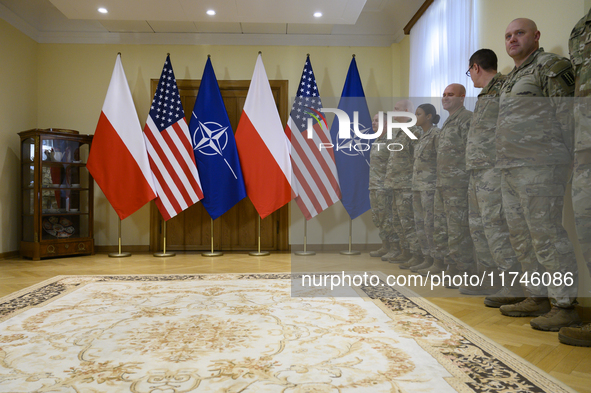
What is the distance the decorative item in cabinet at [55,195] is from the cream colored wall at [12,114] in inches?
Result: 5.7

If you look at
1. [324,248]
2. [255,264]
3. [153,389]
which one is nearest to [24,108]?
[255,264]

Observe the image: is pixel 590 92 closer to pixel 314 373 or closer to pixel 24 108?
pixel 314 373

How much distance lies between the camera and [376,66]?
543 centimetres

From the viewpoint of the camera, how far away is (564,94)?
6.27 ft

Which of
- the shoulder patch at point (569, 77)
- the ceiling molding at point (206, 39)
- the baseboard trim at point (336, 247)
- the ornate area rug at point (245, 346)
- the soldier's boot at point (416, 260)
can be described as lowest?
the baseboard trim at point (336, 247)

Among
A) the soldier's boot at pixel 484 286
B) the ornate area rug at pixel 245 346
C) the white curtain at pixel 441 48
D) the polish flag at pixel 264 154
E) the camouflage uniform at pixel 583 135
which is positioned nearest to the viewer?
the ornate area rug at pixel 245 346

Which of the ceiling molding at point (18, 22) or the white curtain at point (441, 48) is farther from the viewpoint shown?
the ceiling molding at point (18, 22)

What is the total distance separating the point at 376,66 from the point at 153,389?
4.98m

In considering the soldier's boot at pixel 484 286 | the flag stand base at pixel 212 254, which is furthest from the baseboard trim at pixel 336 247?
the soldier's boot at pixel 484 286

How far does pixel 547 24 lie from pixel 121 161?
4.17 meters

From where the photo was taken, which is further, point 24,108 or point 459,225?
point 24,108

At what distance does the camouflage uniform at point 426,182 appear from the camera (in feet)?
10.8

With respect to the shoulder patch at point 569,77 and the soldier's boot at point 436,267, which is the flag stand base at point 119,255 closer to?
the soldier's boot at point 436,267

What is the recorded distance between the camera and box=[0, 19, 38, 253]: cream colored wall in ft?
15.3
